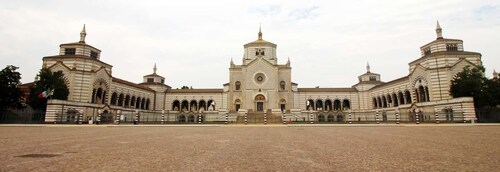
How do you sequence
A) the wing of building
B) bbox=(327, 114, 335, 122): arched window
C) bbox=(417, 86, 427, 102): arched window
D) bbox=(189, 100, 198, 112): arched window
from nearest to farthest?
the wing of building, bbox=(417, 86, 427, 102): arched window, bbox=(327, 114, 335, 122): arched window, bbox=(189, 100, 198, 112): arched window

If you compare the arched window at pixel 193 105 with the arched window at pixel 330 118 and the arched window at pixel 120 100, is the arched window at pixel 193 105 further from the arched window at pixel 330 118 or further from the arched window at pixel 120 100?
the arched window at pixel 330 118

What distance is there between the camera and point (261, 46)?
54406mm

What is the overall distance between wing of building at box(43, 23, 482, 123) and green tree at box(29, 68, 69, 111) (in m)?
1.54

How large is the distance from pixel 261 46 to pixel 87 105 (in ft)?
101

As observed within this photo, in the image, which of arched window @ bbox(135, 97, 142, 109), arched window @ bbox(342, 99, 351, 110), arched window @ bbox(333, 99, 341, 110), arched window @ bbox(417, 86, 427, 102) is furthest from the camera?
arched window @ bbox(333, 99, 341, 110)

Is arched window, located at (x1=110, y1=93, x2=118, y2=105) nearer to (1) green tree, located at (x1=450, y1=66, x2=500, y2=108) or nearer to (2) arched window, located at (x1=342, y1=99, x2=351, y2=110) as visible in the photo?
(2) arched window, located at (x1=342, y1=99, x2=351, y2=110)

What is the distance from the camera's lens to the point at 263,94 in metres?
49.3

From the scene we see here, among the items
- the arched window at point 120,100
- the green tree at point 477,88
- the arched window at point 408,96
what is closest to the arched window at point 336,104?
the arched window at point 408,96

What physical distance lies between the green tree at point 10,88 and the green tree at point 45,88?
1557 millimetres

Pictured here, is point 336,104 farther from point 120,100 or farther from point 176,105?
point 120,100

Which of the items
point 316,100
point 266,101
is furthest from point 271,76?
point 316,100

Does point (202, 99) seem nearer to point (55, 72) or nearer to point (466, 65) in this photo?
point (55, 72)

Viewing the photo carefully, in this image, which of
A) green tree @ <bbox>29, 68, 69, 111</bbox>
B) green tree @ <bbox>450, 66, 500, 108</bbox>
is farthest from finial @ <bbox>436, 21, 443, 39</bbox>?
green tree @ <bbox>29, 68, 69, 111</bbox>

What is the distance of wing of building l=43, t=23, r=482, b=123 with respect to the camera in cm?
3841
